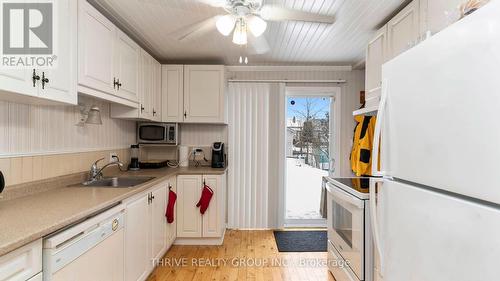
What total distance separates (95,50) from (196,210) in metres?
1.93

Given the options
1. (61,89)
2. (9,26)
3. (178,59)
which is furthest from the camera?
(178,59)

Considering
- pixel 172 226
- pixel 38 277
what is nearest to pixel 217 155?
pixel 172 226

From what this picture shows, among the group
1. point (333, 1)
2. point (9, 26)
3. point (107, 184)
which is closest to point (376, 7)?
point (333, 1)

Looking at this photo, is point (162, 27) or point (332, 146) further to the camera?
point (332, 146)

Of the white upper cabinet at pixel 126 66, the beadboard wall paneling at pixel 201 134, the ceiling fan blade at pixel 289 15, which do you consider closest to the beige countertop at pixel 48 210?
the white upper cabinet at pixel 126 66

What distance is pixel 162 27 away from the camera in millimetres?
2428

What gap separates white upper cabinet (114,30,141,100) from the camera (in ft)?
7.18

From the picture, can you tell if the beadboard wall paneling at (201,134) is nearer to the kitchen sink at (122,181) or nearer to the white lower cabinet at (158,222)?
the white lower cabinet at (158,222)

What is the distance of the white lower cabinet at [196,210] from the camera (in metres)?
2.93

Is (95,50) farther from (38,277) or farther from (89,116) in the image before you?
(38,277)

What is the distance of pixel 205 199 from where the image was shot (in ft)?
9.47

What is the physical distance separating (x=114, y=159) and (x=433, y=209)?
9.29 ft

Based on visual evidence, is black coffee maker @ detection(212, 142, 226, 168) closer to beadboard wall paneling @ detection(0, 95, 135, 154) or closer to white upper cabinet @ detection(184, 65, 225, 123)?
white upper cabinet @ detection(184, 65, 225, 123)

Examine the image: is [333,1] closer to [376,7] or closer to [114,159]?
[376,7]
